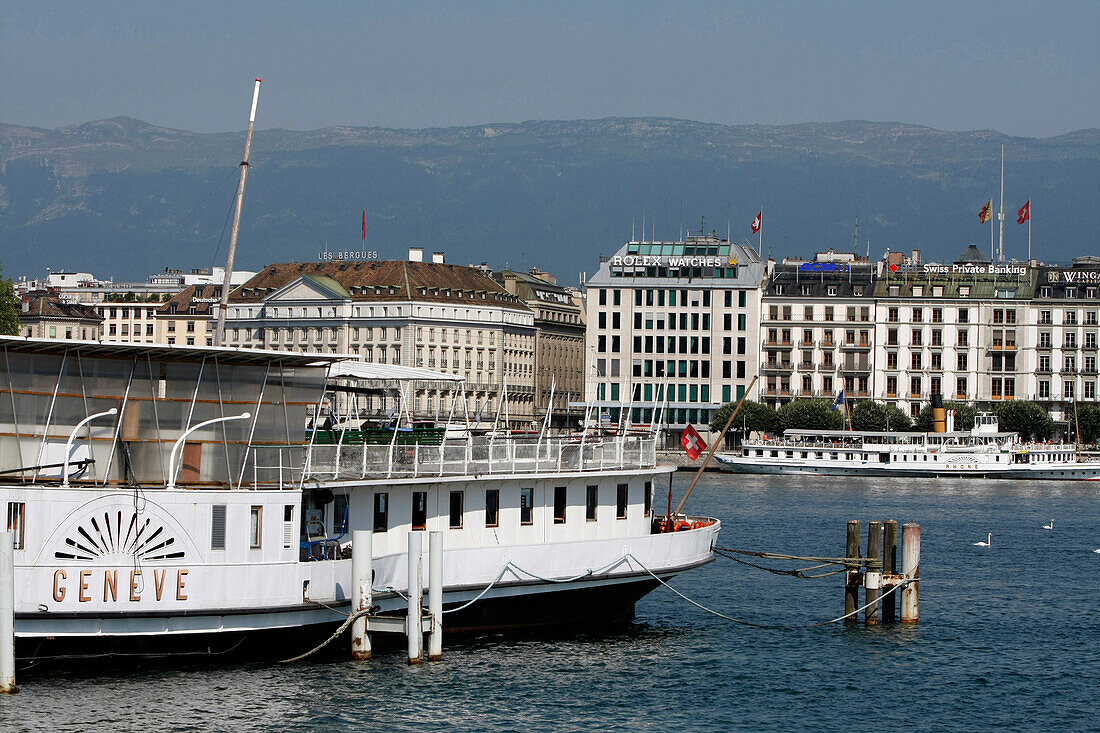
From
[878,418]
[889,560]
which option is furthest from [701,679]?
[878,418]

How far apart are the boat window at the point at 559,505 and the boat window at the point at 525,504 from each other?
1.91 feet

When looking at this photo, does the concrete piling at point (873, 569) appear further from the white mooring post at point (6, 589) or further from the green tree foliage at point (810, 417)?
the green tree foliage at point (810, 417)

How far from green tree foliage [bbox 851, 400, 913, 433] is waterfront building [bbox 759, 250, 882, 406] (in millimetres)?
6679

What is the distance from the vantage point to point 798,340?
145250 mm

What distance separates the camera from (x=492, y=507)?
1438 inches

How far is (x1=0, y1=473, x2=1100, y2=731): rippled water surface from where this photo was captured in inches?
1183

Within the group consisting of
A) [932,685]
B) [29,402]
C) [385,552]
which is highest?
[29,402]

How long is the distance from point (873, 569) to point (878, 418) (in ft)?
318

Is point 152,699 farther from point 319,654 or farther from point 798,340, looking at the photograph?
point 798,340

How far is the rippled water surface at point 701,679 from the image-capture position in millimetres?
30047

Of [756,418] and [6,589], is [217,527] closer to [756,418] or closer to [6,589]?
[6,589]

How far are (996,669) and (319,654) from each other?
14.4 metres

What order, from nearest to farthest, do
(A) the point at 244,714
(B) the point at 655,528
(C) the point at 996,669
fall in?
1. (A) the point at 244,714
2. (C) the point at 996,669
3. (B) the point at 655,528

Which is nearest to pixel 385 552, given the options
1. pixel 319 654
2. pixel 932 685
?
pixel 319 654
